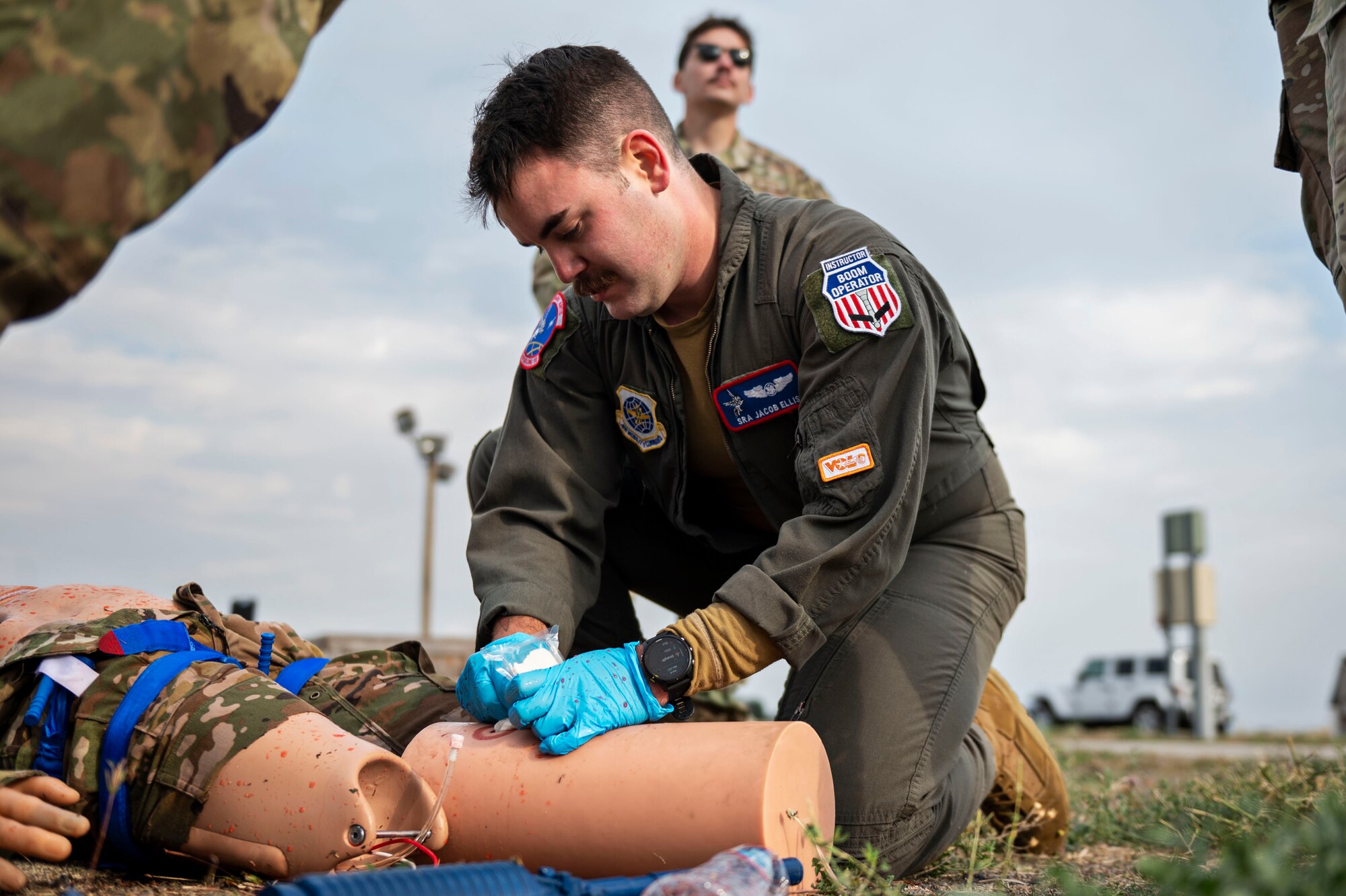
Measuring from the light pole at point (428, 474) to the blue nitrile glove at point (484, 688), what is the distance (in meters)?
11.5

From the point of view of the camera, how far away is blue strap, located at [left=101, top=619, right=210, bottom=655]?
2201 millimetres

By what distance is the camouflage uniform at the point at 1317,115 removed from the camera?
2.15 meters

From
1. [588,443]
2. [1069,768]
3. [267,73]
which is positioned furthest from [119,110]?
[1069,768]

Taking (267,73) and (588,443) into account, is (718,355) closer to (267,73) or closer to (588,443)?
(588,443)

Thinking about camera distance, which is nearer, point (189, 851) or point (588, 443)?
point (189, 851)

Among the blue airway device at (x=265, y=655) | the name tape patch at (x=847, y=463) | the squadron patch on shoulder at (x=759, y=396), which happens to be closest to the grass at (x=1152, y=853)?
the blue airway device at (x=265, y=655)

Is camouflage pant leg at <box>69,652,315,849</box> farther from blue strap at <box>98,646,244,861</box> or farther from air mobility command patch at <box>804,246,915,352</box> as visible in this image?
air mobility command patch at <box>804,246,915,352</box>

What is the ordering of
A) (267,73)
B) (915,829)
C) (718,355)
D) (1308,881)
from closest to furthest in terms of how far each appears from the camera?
(1308,881) < (267,73) < (915,829) < (718,355)

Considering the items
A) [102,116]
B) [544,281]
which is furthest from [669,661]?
[544,281]

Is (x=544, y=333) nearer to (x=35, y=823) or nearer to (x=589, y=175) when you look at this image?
(x=589, y=175)

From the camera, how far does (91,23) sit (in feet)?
4.84

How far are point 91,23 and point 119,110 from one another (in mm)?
112

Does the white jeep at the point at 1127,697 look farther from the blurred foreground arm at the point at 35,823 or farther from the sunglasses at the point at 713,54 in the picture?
the blurred foreground arm at the point at 35,823

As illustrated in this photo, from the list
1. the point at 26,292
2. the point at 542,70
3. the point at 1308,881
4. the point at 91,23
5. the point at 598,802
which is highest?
the point at 542,70
